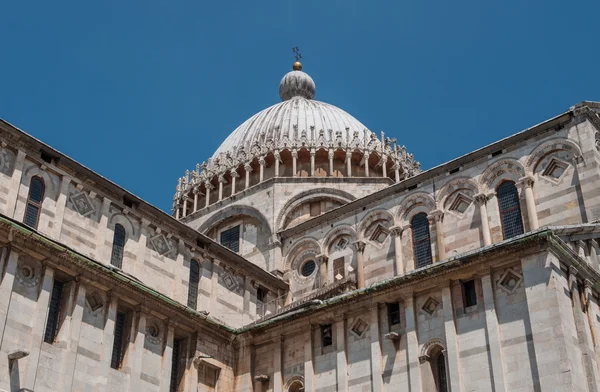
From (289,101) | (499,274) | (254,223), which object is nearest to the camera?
(499,274)

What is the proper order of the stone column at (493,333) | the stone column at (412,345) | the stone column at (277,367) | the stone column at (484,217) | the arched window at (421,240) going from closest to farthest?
the stone column at (493,333)
the stone column at (412,345)
the stone column at (277,367)
the stone column at (484,217)
the arched window at (421,240)

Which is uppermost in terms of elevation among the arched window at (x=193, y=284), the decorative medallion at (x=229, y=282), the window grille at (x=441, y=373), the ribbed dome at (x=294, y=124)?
the ribbed dome at (x=294, y=124)

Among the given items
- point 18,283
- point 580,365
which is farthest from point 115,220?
point 580,365

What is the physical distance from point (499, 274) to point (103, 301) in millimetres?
12477

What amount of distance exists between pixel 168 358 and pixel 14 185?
7647mm

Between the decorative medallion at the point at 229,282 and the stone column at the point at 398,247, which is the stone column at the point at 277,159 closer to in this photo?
the decorative medallion at the point at 229,282

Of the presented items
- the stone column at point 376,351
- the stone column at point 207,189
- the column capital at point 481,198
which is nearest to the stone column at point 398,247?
the column capital at point 481,198

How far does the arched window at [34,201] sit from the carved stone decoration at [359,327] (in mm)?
11027

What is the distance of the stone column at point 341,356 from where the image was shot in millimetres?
27594

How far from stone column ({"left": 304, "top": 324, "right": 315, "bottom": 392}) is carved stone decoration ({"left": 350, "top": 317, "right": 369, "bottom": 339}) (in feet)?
5.42

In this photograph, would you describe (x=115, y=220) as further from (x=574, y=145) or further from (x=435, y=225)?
(x=574, y=145)

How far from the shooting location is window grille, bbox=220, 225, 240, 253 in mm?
41406

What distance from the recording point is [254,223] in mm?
41500

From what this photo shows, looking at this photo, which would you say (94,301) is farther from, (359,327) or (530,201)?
(530,201)
